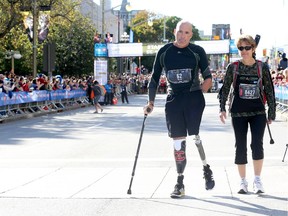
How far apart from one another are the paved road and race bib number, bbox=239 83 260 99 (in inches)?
43.5

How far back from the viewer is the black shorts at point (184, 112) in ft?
22.7

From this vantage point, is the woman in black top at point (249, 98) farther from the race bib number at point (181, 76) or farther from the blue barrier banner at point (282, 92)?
the blue barrier banner at point (282, 92)

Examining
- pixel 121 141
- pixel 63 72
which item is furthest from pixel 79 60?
pixel 121 141

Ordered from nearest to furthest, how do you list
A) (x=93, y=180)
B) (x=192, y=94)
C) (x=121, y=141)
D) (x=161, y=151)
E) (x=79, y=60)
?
(x=192, y=94), (x=93, y=180), (x=161, y=151), (x=121, y=141), (x=79, y=60)

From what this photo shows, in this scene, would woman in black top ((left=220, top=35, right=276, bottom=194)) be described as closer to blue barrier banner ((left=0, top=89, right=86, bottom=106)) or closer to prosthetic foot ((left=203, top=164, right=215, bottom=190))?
prosthetic foot ((left=203, top=164, right=215, bottom=190))

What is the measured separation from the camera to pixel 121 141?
1455 centimetres

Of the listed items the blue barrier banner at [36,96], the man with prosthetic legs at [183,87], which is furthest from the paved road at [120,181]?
the blue barrier banner at [36,96]

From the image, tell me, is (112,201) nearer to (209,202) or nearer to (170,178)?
(209,202)

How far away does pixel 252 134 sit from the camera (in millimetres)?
6949

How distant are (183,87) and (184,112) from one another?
289mm

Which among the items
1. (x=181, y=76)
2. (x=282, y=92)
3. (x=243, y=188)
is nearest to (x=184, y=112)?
(x=181, y=76)

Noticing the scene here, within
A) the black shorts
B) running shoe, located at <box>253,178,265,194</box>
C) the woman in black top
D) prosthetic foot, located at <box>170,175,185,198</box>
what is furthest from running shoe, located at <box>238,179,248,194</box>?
the black shorts

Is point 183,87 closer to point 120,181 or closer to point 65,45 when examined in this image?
point 120,181

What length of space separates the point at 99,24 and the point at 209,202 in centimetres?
8120
